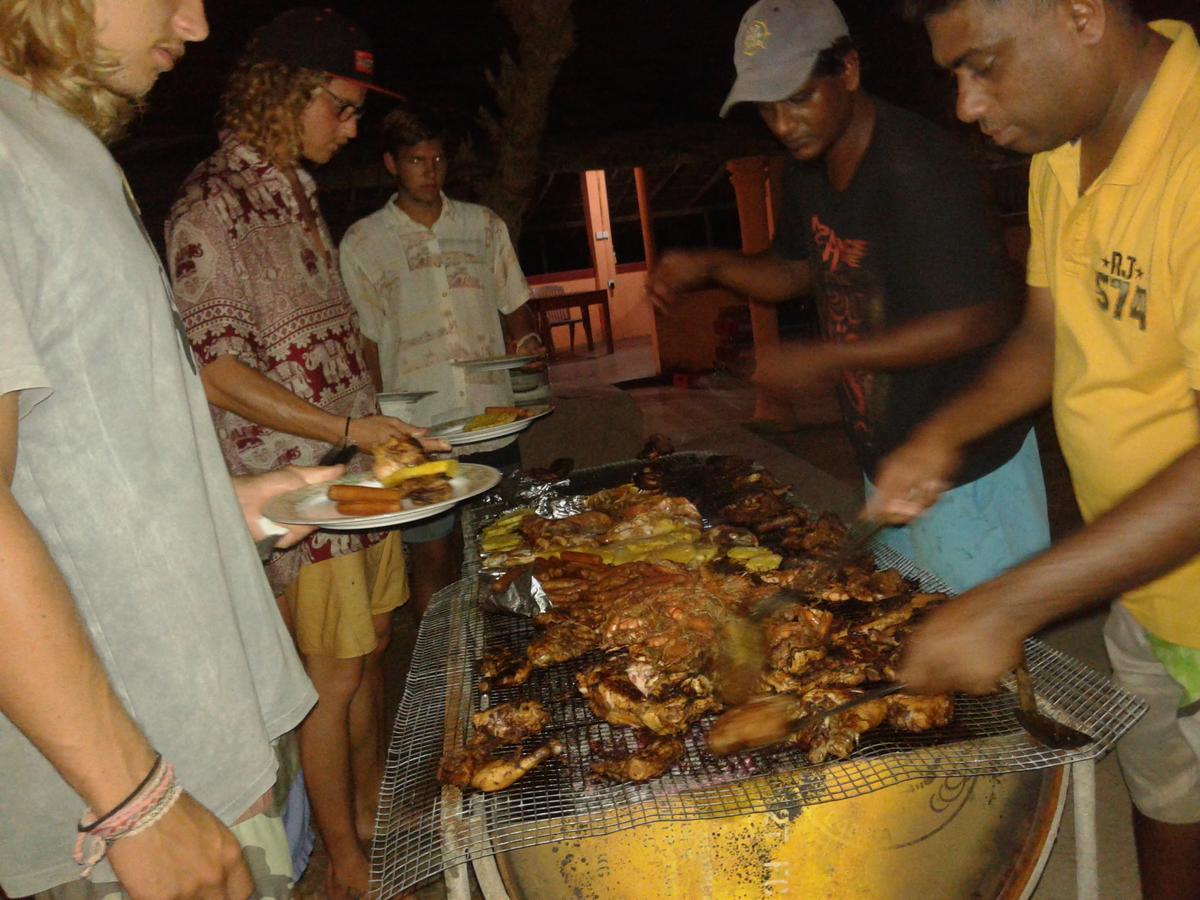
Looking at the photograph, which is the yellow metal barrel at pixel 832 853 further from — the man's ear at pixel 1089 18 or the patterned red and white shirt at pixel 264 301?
the man's ear at pixel 1089 18

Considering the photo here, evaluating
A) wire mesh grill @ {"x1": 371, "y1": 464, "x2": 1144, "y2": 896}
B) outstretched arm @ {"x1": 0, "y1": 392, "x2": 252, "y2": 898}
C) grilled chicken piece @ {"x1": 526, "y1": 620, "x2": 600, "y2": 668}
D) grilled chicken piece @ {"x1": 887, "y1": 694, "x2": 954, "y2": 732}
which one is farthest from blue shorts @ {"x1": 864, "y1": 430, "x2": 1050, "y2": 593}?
outstretched arm @ {"x1": 0, "y1": 392, "x2": 252, "y2": 898}

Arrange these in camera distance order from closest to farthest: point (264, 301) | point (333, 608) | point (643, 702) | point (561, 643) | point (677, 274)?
point (643, 702) < point (561, 643) < point (264, 301) < point (333, 608) < point (677, 274)

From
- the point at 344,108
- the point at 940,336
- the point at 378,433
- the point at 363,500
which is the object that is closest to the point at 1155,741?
the point at 940,336

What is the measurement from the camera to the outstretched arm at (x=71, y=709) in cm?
115

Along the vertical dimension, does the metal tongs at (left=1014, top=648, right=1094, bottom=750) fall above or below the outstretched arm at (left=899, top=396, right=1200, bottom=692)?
below

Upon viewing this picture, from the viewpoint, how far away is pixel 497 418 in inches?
153

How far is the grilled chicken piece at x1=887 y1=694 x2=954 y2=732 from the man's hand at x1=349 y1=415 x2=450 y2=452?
187cm

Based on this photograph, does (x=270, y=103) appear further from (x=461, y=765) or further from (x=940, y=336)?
(x=940, y=336)

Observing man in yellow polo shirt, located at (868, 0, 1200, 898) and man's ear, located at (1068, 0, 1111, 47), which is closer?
man in yellow polo shirt, located at (868, 0, 1200, 898)

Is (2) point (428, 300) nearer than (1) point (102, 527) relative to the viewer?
No

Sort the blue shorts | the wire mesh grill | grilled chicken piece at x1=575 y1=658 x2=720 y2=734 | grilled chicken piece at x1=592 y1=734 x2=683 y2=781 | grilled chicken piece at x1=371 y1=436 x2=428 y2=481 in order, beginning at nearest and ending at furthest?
the wire mesh grill → grilled chicken piece at x1=592 y1=734 x2=683 y2=781 → grilled chicken piece at x1=575 y1=658 x2=720 y2=734 → grilled chicken piece at x1=371 y1=436 x2=428 y2=481 → the blue shorts

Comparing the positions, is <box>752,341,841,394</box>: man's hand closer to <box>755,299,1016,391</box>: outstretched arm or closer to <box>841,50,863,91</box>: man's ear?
<box>755,299,1016,391</box>: outstretched arm

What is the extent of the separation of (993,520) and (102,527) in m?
2.96

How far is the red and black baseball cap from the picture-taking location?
10.8 ft
